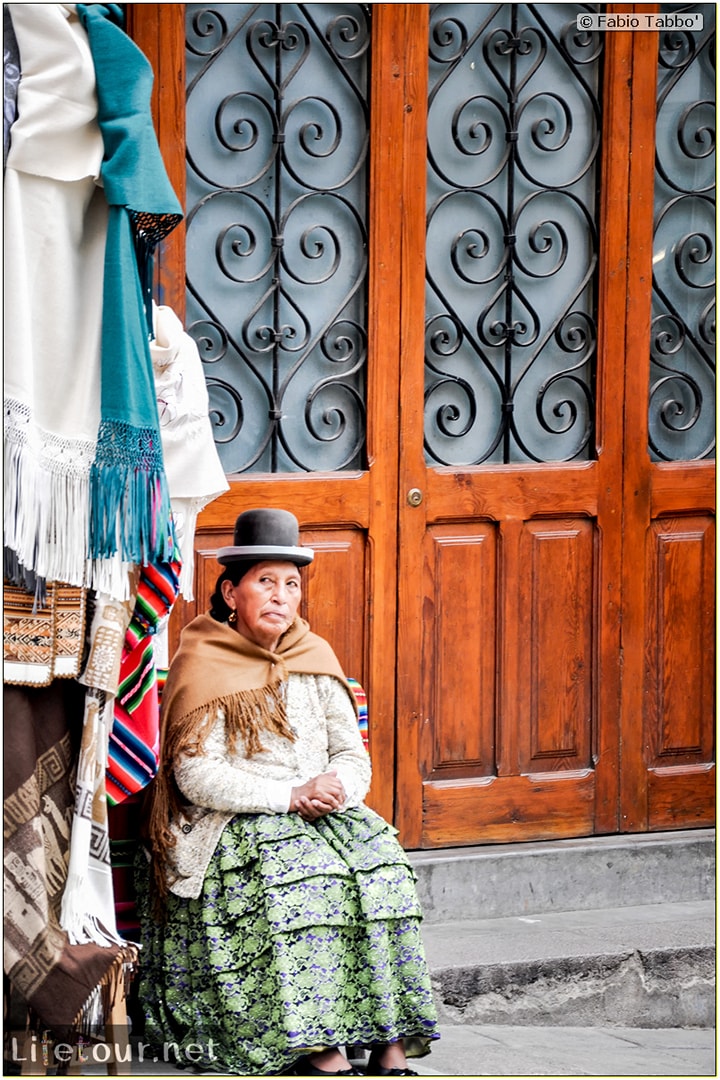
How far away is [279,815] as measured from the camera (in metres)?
4.09

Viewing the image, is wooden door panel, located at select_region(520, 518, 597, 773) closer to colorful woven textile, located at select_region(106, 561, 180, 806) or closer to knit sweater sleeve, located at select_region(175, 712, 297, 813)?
knit sweater sleeve, located at select_region(175, 712, 297, 813)

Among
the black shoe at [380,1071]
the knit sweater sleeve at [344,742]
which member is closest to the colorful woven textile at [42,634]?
the knit sweater sleeve at [344,742]

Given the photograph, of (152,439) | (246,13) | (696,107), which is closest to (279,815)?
(152,439)

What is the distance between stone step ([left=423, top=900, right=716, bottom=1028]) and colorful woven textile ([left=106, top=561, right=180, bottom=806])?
1.20 m

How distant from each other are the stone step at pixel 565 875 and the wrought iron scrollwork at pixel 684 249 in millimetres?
1310

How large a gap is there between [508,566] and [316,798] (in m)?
1.43

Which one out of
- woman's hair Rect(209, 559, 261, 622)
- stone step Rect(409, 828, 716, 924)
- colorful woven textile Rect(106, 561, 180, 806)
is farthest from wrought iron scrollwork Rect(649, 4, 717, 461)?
colorful woven textile Rect(106, 561, 180, 806)

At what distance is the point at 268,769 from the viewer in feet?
13.7

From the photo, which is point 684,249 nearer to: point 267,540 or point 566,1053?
point 267,540

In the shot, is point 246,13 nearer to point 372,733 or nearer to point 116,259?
point 116,259

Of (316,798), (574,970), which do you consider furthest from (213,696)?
(574,970)

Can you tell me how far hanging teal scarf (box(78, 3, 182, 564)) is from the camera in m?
3.62

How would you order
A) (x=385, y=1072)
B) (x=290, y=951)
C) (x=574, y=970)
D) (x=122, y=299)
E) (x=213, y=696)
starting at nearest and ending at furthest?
(x=122, y=299) < (x=290, y=951) < (x=385, y=1072) < (x=213, y=696) < (x=574, y=970)

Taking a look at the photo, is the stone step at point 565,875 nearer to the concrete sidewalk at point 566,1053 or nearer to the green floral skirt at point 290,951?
the concrete sidewalk at point 566,1053
